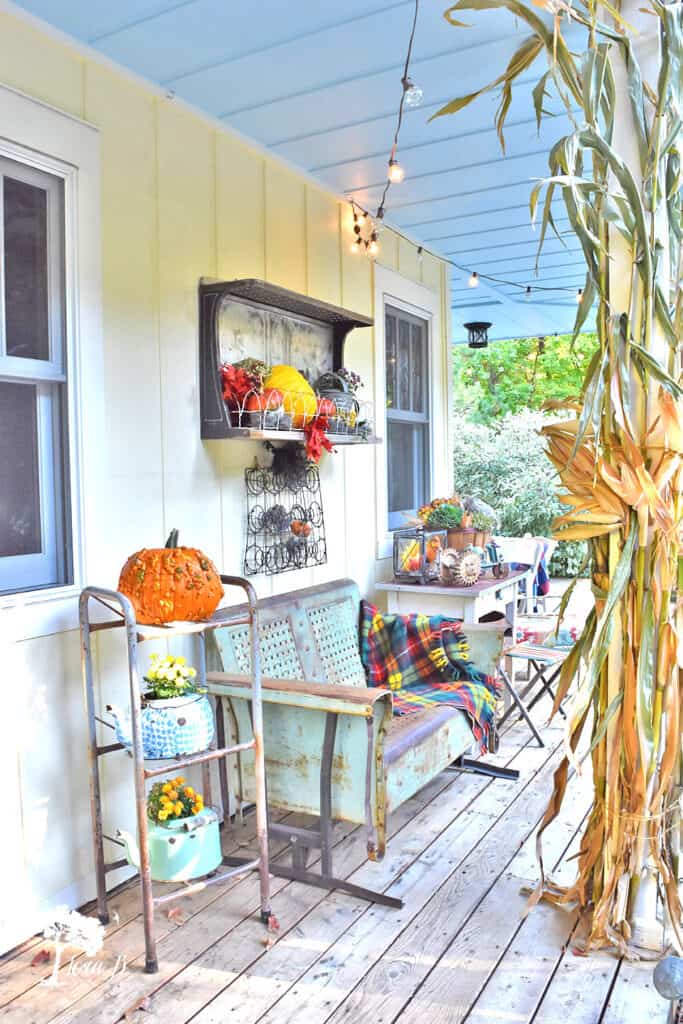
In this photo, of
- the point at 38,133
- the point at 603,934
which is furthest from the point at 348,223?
the point at 603,934

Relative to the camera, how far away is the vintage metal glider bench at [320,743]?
98.0 inches

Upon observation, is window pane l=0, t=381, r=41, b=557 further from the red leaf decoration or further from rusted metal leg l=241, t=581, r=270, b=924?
the red leaf decoration

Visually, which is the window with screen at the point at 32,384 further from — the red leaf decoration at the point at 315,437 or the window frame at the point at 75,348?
the red leaf decoration at the point at 315,437

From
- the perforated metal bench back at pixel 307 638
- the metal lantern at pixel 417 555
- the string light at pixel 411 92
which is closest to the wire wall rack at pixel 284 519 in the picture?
the perforated metal bench back at pixel 307 638

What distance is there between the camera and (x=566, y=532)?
7.31ft

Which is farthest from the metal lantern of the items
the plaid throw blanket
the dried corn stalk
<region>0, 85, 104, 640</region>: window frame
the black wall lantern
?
the black wall lantern

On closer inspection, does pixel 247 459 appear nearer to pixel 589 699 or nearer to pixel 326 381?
pixel 326 381

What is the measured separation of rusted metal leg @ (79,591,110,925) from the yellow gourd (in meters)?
1.04

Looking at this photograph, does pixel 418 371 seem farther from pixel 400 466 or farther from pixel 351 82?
pixel 351 82

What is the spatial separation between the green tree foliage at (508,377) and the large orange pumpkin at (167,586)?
431 inches

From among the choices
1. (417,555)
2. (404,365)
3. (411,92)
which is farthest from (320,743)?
(404,365)

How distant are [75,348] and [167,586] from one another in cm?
78

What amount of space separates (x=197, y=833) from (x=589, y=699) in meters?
1.15

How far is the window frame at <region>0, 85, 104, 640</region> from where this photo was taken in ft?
7.73
